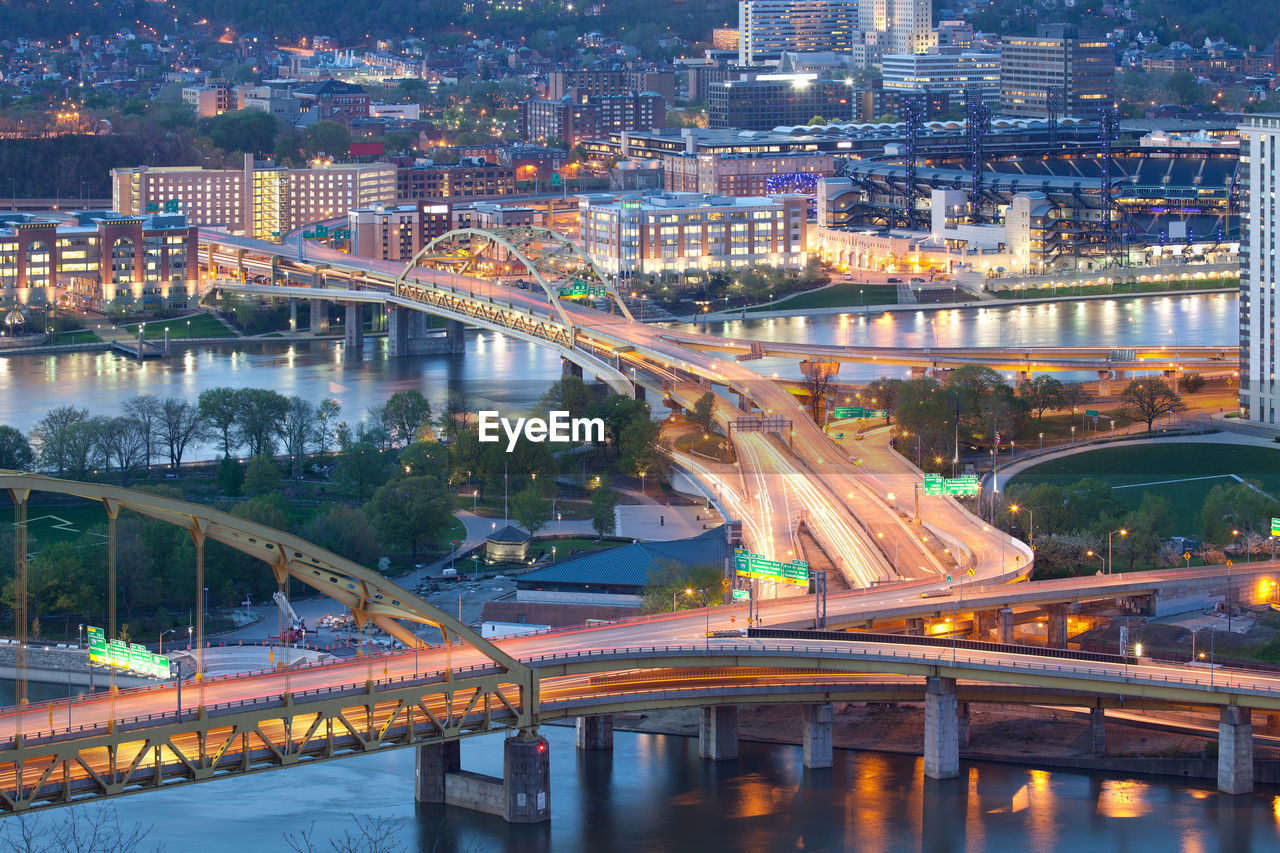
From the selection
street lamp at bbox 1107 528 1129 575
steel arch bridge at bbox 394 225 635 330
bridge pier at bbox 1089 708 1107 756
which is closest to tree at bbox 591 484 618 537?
street lamp at bbox 1107 528 1129 575

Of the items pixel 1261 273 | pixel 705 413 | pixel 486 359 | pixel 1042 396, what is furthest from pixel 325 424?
pixel 1261 273

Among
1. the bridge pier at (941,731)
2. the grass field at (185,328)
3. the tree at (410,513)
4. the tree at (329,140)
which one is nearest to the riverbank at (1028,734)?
the bridge pier at (941,731)

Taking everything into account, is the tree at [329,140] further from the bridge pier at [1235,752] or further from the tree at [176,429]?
the bridge pier at [1235,752]

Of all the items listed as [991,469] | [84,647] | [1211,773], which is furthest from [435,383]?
[1211,773]

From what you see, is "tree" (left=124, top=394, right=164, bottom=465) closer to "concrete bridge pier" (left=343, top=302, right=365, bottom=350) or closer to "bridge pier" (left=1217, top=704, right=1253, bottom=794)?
"concrete bridge pier" (left=343, top=302, right=365, bottom=350)

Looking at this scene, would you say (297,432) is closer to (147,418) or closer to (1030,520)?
(147,418)

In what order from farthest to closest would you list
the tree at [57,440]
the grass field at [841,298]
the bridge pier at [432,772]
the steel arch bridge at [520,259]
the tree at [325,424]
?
the grass field at [841,298]
the steel arch bridge at [520,259]
the tree at [325,424]
the tree at [57,440]
the bridge pier at [432,772]
